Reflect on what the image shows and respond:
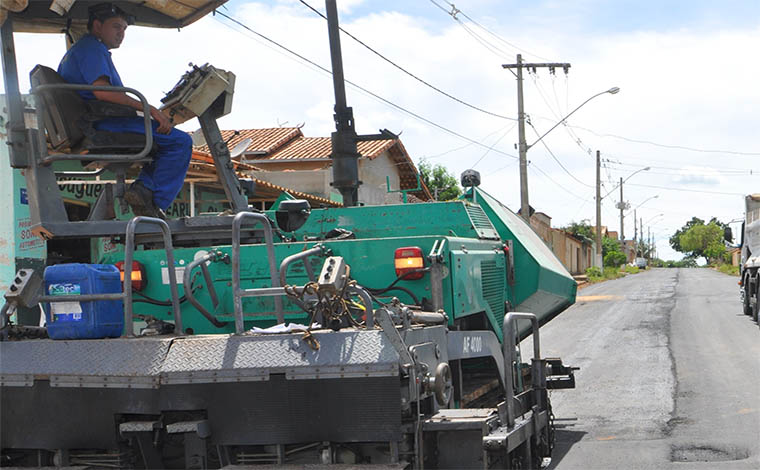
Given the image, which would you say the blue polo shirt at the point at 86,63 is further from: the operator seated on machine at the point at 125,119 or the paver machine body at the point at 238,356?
the paver machine body at the point at 238,356

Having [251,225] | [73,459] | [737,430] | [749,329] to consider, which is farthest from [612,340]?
[73,459]

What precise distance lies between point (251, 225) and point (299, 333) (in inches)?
53.3

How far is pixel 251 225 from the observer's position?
5.42 meters

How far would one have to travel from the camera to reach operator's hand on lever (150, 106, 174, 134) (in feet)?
16.4

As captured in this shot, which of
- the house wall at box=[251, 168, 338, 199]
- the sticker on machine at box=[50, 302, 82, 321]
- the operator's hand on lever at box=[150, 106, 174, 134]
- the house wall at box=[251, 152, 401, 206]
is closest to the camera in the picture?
the sticker on machine at box=[50, 302, 82, 321]

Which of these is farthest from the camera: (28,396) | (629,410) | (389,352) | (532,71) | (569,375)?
(532,71)

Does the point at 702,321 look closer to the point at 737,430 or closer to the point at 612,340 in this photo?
the point at 612,340

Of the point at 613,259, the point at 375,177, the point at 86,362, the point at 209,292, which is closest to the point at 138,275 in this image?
the point at 209,292

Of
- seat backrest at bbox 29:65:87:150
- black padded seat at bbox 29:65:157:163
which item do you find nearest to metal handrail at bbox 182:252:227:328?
black padded seat at bbox 29:65:157:163

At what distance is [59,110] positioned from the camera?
4.79 metres

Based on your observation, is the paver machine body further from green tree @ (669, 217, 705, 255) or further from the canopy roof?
green tree @ (669, 217, 705, 255)

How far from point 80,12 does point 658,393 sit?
773 centimetres

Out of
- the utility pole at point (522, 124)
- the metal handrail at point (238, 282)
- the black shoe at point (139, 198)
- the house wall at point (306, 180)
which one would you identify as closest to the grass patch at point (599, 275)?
the utility pole at point (522, 124)

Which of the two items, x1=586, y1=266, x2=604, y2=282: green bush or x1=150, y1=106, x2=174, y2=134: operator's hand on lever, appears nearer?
x1=150, y1=106, x2=174, y2=134: operator's hand on lever
